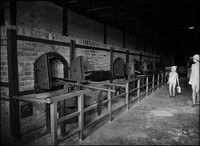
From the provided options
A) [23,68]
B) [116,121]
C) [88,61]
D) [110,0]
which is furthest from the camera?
[88,61]

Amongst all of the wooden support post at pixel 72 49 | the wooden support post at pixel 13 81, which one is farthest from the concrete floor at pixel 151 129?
the wooden support post at pixel 72 49

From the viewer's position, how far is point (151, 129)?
3691 millimetres

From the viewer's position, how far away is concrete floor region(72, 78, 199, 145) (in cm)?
315

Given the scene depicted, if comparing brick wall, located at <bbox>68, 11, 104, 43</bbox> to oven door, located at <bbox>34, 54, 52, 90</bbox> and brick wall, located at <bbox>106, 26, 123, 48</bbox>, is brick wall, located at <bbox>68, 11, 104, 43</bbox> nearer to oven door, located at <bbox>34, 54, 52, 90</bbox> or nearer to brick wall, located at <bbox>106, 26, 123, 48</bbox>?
brick wall, located at <bbox>106, 26, 123, 48</bbox>

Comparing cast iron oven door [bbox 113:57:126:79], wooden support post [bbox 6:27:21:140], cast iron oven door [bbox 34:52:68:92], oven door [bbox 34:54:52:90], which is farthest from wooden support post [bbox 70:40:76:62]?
cast iron oven door [bbox 113:57:126:79]

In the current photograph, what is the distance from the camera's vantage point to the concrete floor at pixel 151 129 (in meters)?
3.15

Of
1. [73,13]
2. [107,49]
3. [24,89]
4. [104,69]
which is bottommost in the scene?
[24,89]

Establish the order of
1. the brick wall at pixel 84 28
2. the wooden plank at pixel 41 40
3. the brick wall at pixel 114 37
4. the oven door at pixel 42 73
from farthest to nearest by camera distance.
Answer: the brick wall at pixel 114 37, the brick wall at pixel 84 28, the oven door at pixel 42 73, the wooden plank at pixel 41 40

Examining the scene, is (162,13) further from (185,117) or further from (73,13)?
(185,117)

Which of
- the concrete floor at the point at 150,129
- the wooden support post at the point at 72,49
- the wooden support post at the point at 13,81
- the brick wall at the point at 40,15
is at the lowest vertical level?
the concrete floor at the point at 150,129

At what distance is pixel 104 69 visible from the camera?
6.51 meters

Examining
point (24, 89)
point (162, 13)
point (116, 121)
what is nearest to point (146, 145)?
point (116, 121)

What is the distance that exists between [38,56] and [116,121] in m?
2.62

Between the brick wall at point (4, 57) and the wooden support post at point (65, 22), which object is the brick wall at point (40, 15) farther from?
the brick wall at point (4, 57)
